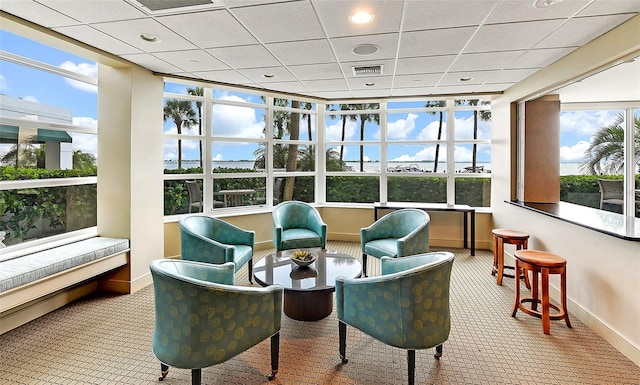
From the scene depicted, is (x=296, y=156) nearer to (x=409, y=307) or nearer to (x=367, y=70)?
(x=367, y=70)

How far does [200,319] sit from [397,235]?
293 centimetres

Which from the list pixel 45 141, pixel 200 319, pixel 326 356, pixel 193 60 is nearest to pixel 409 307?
pixel 326 356

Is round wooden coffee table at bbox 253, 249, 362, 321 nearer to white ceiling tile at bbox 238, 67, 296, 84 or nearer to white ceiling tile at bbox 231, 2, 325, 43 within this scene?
white ceiling tile at bbox 231, 2, 325, 43

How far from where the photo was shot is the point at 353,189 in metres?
6.26

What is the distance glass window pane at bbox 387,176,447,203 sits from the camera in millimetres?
5914

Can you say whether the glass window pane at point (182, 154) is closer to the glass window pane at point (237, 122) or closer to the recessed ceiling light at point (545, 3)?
the glass window pane at point (237, 122)

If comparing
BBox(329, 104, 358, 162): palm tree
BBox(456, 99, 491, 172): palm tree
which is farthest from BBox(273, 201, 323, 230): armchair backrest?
BBox(456, 99, 491, 172): palm tree

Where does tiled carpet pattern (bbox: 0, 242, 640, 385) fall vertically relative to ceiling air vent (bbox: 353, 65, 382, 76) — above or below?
below

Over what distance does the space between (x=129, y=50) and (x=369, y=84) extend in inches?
120

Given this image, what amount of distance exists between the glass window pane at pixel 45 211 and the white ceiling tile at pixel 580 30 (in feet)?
16.7

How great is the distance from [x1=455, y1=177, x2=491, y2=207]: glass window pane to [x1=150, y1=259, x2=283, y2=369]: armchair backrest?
4871 millimetres

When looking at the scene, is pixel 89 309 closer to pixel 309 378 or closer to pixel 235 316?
pixel 235 316

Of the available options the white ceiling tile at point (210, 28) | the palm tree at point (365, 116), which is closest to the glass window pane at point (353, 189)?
the palm tree at point (365, 116)

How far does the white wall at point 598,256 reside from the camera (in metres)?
2.42
